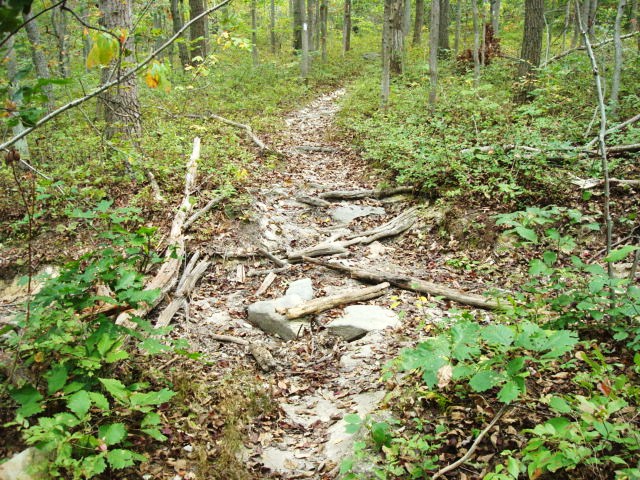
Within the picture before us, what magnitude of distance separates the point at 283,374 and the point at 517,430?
2.32 m

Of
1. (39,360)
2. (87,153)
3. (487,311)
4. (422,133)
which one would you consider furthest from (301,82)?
(39,360)

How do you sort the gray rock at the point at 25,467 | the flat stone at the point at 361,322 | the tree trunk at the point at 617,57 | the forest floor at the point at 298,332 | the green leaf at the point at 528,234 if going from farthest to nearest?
1. the tree trunk at the point at 617,57
2. the flat stone at the point at 361,322
3. the forest floor at the point at 298,332
4. the green leaf at the point at 528,234
5. the gray rock at the point at 25,467

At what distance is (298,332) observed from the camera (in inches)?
197

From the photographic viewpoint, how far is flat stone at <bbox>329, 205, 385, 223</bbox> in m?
7.98

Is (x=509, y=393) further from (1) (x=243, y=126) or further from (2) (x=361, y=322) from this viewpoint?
(1) (x=243, y=126)

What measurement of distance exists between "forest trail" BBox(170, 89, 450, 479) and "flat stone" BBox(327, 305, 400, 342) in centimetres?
6

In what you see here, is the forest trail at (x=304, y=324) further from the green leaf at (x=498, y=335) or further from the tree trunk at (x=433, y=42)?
the tree trunk at (x=433, y=42)

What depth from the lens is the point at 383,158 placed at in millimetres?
9578

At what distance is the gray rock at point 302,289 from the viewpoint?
18.2 ft

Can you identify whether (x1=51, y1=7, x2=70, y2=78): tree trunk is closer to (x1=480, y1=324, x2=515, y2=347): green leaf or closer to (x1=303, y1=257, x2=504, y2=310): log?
(x1=303, y1=257, x2=504, y2=310): log

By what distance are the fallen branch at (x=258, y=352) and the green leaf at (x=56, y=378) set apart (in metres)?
1.99

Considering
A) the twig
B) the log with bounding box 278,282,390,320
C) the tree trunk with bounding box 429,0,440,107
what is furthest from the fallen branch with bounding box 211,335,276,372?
the tree trunk with bounding box 429,0,440,107

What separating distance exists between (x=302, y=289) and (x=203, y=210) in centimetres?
259

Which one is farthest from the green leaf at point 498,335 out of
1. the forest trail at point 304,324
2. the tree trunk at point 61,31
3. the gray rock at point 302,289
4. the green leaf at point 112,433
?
the tree trunk at point 61,31
